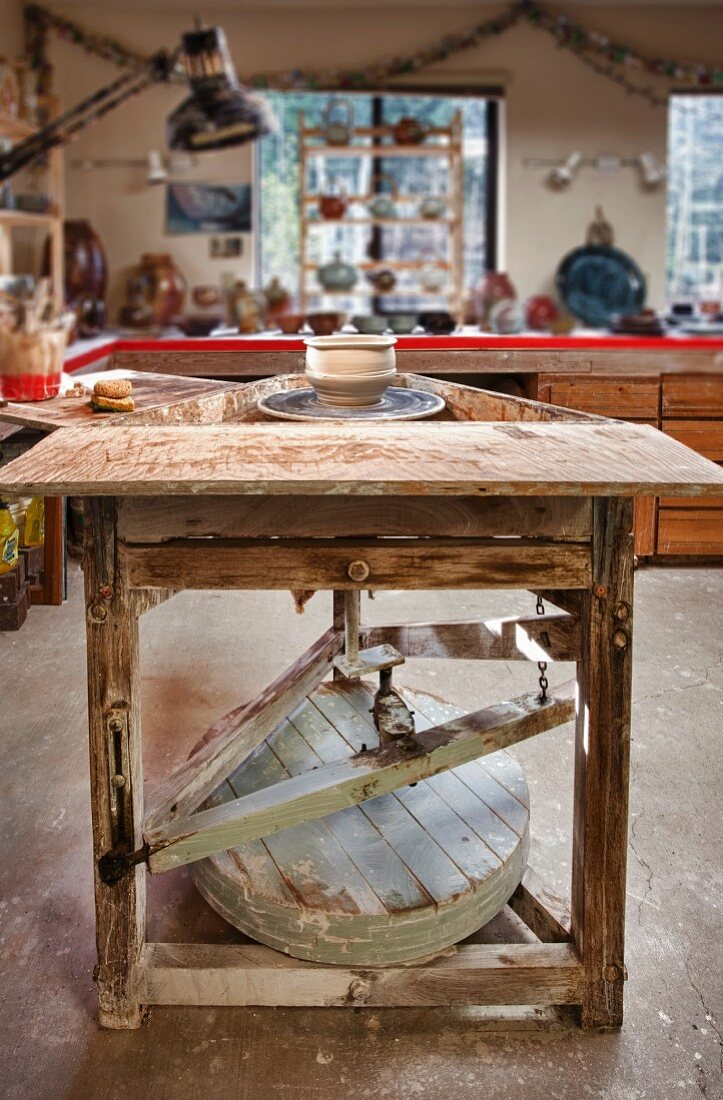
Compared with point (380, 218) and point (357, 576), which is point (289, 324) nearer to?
point (380, 218)

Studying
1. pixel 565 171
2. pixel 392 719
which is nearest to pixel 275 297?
pixel 565 171

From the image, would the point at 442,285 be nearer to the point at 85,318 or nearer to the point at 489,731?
the point at 85,318

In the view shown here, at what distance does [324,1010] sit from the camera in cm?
178

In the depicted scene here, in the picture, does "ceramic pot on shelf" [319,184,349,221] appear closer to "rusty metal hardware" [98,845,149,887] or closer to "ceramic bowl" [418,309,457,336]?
"ceramic bowl" [418,309,457,336]

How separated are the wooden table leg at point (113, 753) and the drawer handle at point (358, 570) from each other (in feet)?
1.15

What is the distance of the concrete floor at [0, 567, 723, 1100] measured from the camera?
1.62 m

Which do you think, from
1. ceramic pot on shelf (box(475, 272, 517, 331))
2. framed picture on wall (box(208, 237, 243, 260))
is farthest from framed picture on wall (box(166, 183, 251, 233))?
ceramic pot on shelf (box(475, 272, 517, 331))

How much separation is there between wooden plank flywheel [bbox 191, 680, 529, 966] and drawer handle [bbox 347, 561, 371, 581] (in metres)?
0.59

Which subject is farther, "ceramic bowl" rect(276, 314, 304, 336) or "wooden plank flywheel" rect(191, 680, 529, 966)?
"ceramic bowl" rect(276, 314, 304, 336)

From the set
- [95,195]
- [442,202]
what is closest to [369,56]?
[442,202]

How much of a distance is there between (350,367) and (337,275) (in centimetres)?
398

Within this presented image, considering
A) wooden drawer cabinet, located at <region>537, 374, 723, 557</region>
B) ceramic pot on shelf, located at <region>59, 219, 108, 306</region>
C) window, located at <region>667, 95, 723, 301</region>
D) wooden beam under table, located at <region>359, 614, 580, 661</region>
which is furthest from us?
window, located at <region>667, 95, 723, 301</region>

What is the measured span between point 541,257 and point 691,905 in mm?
4867

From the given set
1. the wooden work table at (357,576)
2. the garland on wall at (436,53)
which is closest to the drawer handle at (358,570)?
the wooden work table at (357,576)
